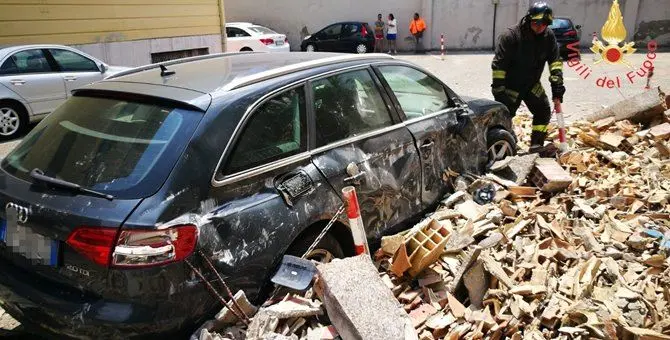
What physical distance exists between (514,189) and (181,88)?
298 centimetres

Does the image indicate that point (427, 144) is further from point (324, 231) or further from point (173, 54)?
point (173, 54)

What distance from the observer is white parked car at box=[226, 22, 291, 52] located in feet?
66.4

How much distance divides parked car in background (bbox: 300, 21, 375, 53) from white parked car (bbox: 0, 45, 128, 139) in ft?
45.9

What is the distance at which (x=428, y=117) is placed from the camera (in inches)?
172

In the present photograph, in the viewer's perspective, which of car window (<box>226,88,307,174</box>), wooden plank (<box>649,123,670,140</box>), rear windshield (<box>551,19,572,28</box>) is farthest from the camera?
rear windshield (<box>551,19,572,28</box>)

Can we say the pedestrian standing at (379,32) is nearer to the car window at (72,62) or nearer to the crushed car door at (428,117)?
the car window at (72,62)

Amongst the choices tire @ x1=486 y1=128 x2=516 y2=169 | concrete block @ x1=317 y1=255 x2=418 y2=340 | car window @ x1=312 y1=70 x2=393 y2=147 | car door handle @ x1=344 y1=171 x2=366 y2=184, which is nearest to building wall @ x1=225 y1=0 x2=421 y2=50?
tire @ x1=486 y1=128 x2=516 y2=169

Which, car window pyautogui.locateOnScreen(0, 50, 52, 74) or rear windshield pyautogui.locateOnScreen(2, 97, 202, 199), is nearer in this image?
rear windshield pyautogui.locateOnScreen(2, 97, 202, 199)

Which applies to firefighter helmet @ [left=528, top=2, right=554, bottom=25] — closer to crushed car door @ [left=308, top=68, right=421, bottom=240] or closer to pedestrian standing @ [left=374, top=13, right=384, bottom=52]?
crushed car door @ [left=308, top=68, right=421, bottom=240]

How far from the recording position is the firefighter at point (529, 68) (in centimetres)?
605

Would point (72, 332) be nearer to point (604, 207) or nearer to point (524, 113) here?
point (604, 207)

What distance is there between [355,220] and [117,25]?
11767mm

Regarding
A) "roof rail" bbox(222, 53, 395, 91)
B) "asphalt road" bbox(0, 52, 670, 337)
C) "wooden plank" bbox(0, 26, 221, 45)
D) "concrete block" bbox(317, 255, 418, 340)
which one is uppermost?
"roof rail" bbox(222, 53, 395, 91)

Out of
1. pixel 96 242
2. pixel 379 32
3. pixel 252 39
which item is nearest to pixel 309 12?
pixel 379 32
